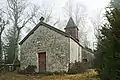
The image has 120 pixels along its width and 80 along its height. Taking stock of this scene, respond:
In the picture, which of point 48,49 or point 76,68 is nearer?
point 76,68

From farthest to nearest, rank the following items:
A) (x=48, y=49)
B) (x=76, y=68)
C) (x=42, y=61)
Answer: (x=42, y=61)
(x=48, y=49)
(x=76, y=68)

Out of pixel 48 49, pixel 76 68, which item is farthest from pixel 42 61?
pixel 76 68

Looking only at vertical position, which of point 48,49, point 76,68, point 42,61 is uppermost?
point 48,49

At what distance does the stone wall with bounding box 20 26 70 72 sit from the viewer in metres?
26.2

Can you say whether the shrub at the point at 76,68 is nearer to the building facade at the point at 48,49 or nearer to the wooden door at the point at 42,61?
the building facade at the point at 48,49

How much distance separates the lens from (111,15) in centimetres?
860

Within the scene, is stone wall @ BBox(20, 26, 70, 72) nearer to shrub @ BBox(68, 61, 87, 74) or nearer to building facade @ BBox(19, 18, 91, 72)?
building facade @ BBox(19, 18, 91, 72)

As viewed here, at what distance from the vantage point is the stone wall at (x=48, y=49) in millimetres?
26172

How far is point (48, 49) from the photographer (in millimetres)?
27266

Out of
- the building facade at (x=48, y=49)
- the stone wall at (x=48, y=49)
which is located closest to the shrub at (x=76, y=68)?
the building facade at (x=48, y=49)

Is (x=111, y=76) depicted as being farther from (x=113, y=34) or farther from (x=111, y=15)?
(x=111, y=15)

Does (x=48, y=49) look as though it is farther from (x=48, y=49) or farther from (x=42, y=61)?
(x=42, y=61)

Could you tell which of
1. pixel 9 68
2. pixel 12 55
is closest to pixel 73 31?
pixel 9 68

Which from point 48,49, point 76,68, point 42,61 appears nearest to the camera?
point 76,68
